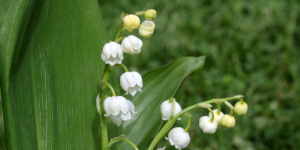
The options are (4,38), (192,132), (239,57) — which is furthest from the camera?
(239,57)

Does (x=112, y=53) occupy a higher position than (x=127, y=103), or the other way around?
(x=112, y=53)

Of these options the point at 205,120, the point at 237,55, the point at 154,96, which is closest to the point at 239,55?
the point at 237,55

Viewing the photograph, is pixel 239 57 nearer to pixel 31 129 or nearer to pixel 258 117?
pixel 258 117

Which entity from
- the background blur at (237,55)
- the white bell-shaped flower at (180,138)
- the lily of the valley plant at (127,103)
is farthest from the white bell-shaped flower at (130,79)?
the background blur at (237,55)

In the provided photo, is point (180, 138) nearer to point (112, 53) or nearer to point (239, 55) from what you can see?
point (112, 53)

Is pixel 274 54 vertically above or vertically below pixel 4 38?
below

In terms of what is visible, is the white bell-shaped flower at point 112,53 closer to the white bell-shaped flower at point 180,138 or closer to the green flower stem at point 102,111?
the green flower stem at point 102,111

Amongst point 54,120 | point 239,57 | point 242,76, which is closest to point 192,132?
point 242,76
